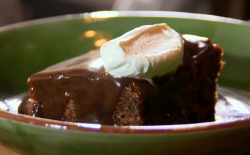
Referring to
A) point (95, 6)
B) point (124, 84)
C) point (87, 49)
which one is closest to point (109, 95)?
point (124, 84)

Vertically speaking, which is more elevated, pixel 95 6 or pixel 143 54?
pixel 143 54

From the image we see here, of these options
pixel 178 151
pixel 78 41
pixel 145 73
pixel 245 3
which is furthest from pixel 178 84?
pixel 245 3

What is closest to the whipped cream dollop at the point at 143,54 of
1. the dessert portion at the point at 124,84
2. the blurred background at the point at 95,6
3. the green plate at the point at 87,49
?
the dessert portion at the point at 124,84

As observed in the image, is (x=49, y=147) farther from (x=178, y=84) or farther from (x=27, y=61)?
(x=27, y=61)

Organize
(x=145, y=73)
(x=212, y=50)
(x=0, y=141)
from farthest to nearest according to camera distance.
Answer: (x=212, y=50), (x=145, y=73), (x=0, y=141)

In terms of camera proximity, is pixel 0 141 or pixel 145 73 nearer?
pixel 0 141

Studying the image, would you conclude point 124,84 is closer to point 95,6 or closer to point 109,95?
point 109,95

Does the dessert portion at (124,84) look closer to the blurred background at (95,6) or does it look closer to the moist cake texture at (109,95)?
the moist cake texture at (109,95)
